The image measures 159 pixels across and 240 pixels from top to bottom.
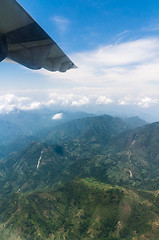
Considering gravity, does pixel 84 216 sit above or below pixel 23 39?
below

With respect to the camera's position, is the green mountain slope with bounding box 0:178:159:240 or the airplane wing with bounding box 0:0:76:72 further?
the green mountain slope with bounding box 0:178:159:240

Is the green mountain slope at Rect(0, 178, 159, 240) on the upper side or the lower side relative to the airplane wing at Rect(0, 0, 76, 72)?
lower

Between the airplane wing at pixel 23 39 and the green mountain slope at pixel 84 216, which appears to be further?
the green mountain slope at pixel 84 216

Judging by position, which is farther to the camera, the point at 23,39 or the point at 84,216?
the point at 84,216

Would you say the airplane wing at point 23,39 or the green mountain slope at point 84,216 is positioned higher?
the airplane wing at point 23,39

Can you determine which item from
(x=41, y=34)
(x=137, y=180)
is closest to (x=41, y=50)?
(x=41, y=34)
